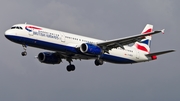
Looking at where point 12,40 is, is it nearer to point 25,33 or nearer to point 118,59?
point 25,33

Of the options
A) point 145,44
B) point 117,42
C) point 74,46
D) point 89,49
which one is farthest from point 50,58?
point 145,44

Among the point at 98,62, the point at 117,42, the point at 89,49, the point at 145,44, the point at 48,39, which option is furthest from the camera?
the point at 145,44

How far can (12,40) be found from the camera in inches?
3135

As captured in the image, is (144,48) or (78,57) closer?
(78,57)

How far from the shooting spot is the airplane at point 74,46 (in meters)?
79.9

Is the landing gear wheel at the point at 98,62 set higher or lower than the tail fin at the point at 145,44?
lower

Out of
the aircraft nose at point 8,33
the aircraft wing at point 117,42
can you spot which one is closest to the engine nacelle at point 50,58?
the aircraft wing at point 117,42

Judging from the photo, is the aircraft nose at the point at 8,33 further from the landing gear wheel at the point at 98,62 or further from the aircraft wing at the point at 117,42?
the landing gear wheel at the point at 98,62

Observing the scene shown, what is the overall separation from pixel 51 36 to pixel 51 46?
143 cm

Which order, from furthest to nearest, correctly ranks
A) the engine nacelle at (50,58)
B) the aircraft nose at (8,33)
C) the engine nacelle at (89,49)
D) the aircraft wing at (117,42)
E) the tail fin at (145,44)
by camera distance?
1. the tail fin at (145,44)
2. the engine nacelle at (50,58)
3. the aircraft wing at (117,42)
4. the engine nacelle at (89,49)
5. the aircraft nose at (8,33)

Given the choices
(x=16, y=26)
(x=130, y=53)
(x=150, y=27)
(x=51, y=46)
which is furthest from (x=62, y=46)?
(x=150, y=27)

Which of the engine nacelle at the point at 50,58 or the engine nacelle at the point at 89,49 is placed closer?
the engine nacelle at the point at 89,49

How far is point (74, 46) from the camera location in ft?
271

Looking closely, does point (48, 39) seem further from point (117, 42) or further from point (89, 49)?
point (117, 42)
